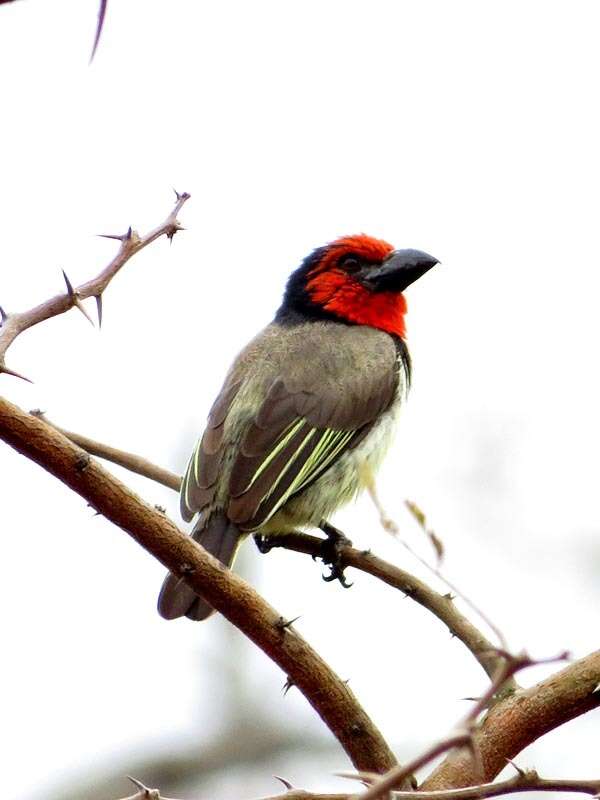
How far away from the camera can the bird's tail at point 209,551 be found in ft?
15.9

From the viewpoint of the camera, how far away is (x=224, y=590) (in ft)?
9.64

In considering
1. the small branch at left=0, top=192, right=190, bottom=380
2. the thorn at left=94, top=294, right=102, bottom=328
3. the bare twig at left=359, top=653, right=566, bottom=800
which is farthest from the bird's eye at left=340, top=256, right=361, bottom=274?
the bare twig at left=359, top=653, right=566, bottom=800

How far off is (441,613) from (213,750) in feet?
20.7

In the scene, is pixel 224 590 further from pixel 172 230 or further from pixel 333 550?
pixel 333 550

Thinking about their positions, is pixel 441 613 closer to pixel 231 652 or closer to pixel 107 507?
pixel 107 507

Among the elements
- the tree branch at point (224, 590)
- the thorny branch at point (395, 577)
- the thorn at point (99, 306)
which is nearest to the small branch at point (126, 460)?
the thorny branch at point (395, 577)

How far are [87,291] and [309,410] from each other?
2707mm

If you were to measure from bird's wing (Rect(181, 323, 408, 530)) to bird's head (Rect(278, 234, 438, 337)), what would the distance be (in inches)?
9.1

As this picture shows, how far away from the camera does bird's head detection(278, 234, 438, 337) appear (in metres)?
7.30

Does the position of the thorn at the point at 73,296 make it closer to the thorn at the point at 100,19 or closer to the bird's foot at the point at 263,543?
the thorn at the point at 100,19

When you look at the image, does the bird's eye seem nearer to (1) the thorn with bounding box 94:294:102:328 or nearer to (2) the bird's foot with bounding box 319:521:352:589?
(2) the bird's foot with bounding box 319:521:352:589

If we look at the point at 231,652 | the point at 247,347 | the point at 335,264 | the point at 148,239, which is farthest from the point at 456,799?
the point at 231,652

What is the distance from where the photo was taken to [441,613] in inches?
144

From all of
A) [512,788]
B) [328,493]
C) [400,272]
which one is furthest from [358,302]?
[512,788]
